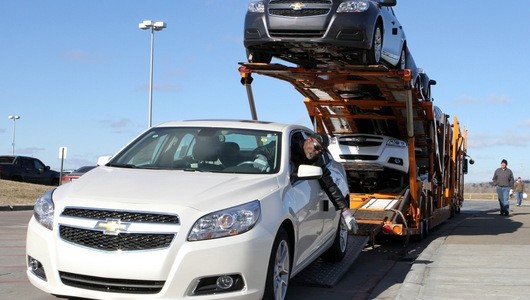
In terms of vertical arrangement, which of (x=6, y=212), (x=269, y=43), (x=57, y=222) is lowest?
(x=6, y=212)

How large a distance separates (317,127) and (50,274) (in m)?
8.83

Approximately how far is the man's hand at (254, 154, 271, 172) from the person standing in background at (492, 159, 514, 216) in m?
15.3

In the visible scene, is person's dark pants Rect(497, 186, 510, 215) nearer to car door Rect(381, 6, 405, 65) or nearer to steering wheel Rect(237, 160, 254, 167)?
car door Rect(381, 6, 405, 65)

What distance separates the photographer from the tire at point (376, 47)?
10016mm

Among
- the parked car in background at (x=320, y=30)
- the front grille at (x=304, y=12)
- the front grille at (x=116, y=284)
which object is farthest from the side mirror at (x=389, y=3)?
the front grille at (x=116, y=284)

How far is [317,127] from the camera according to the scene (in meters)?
13.4

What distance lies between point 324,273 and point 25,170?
1082 inches

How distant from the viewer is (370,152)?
1266 cm

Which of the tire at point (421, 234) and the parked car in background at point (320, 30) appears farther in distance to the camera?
the tire at point (421, 234)

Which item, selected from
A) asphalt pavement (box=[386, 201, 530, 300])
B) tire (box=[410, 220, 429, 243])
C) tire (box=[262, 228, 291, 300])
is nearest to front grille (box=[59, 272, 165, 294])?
tire (box=[262, 228, 291, 300])

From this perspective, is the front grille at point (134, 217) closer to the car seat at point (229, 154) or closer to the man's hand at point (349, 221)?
the car seat at point (229, 154)

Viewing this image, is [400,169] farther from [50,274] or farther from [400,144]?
[50,274]

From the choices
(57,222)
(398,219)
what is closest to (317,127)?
(398,219)

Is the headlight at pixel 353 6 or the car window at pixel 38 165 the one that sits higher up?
the headlight at pixel 353 6
